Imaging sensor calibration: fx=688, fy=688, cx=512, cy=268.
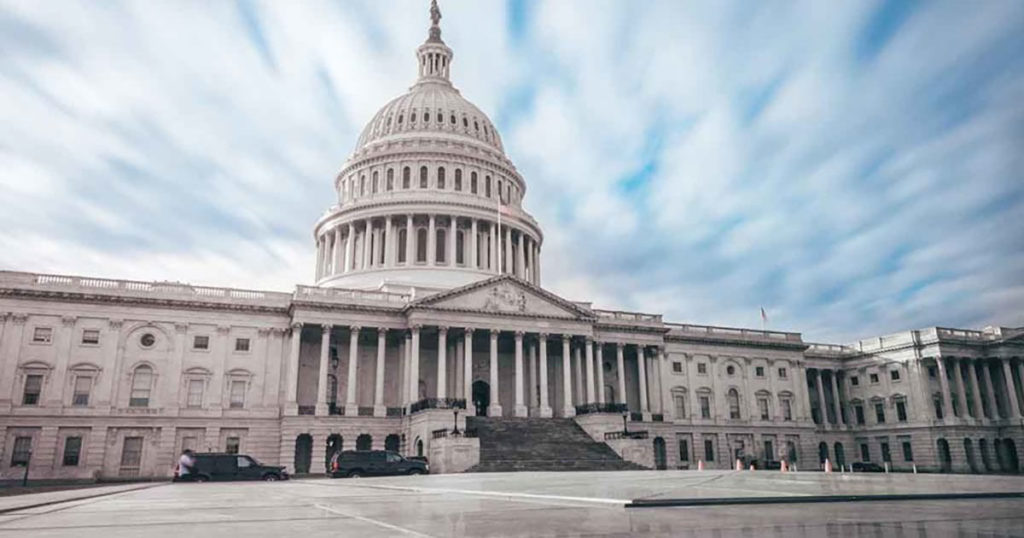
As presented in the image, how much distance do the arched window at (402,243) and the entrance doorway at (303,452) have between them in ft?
81.6

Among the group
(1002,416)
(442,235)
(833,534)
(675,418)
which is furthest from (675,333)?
(833,534)

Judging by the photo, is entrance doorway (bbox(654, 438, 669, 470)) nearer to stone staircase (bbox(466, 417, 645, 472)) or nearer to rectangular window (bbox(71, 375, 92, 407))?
stone staircase (bbox(466, 417, 645, 472))

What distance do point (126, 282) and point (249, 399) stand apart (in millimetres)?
13023

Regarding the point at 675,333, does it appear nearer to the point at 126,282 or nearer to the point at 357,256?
the point at 357,256

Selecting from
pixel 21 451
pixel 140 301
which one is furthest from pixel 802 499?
pixel 21 451

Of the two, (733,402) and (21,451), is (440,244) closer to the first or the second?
(733,402)

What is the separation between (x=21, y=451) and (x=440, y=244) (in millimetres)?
40602

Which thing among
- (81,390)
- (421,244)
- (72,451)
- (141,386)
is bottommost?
(72,451)

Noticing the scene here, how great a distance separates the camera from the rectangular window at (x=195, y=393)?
52.2m

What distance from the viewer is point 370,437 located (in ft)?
175

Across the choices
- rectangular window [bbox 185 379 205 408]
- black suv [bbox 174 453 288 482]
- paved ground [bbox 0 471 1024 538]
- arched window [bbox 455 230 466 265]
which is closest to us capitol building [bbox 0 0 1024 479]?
rectangular window [bbox 185 379 205 408]

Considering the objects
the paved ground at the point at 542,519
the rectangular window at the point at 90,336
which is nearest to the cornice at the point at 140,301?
the rectangular window at the point at 90,336

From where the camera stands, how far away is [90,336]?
5078cm

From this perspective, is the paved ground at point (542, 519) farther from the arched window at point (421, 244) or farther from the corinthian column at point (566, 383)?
the arched window at point (421, 244)
